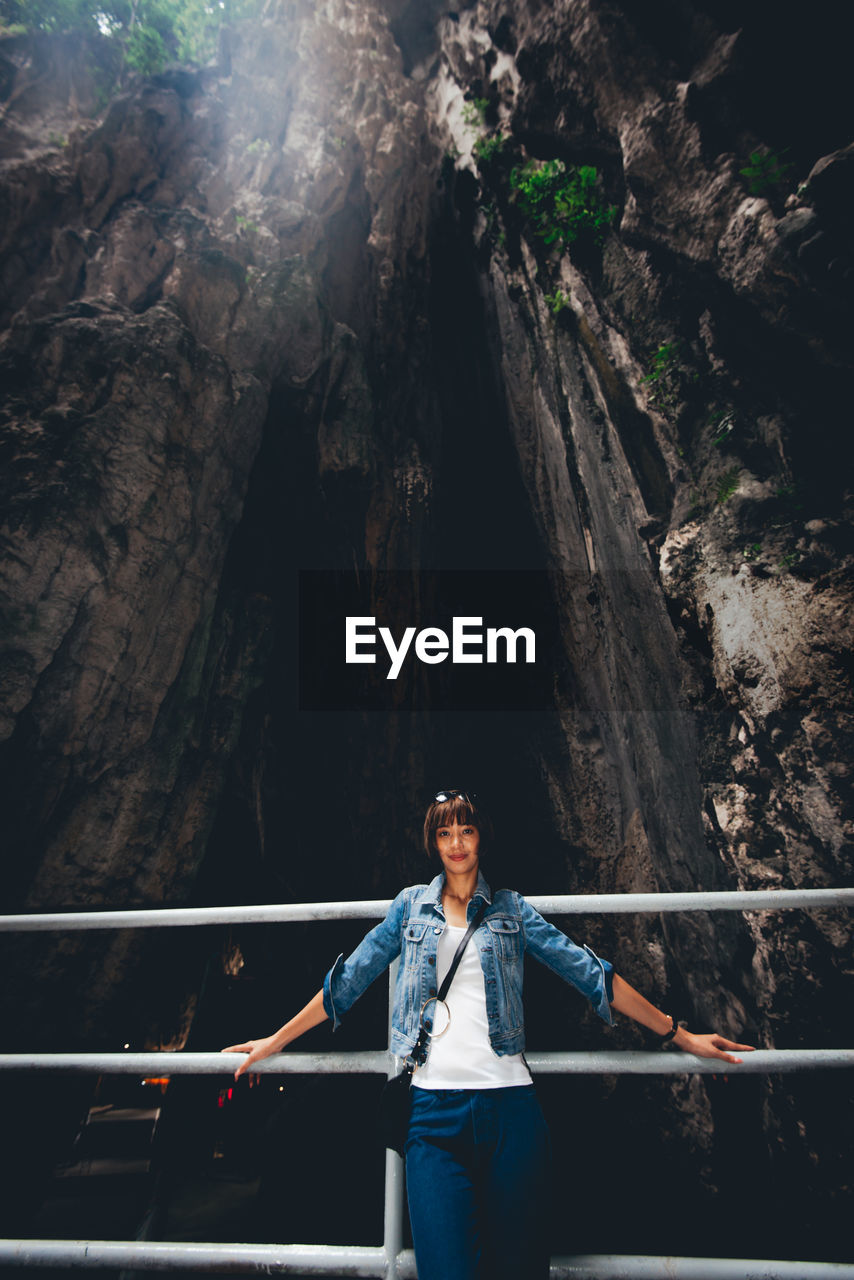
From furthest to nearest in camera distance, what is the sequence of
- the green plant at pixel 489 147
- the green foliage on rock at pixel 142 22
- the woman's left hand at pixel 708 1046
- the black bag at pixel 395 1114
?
the green foliage on rock at pixel 142 22, the green plant at pixel 489 147, the woman's left hand at pixel 708 1046, the black bag at pixel 395 1114

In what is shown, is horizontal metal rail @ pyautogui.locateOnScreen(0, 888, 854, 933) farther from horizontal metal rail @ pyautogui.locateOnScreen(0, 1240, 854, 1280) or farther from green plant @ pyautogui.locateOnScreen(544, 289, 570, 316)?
green plant @ pyautogui.locateOnScreen(544, 289, 570, 316)

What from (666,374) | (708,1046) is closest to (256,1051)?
(708,1046)

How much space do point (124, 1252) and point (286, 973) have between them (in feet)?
25.7

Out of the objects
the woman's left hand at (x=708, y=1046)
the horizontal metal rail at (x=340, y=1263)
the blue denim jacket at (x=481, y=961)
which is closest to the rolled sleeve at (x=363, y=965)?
the blue denim jacket at (x=481, y=961)

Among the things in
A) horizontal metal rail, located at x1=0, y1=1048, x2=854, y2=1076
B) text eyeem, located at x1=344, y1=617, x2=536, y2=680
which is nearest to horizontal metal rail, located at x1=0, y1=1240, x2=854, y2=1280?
horizontal metal rail, located at x1=0, y1=1048, x2=854, y2=1076

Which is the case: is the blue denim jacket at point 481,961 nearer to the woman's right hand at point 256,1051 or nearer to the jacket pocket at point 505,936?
the jacket pocket at point 505,936

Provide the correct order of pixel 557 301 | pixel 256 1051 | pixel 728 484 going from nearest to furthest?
pixel 256 1051, pixel 728 484, pixel 557 301

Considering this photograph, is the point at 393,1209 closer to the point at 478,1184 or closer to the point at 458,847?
the point at 478,1184

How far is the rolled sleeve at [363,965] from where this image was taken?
1.59 meters

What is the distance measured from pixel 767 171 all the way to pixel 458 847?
503 cm

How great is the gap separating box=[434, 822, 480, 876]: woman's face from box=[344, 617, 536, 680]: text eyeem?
18.9 feet

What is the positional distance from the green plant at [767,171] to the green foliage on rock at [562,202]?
173 cm

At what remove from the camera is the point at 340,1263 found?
141cm

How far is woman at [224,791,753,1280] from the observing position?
1.29m
